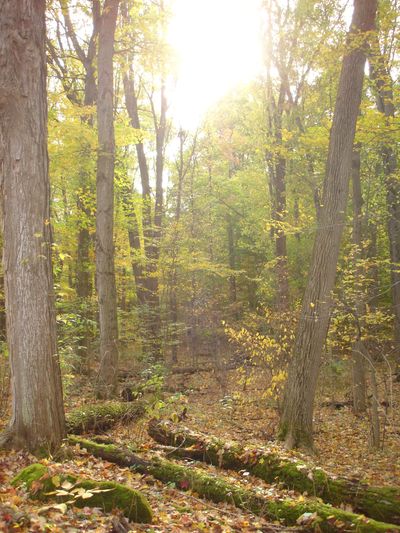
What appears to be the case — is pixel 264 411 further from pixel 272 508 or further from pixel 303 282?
pixel 303 282

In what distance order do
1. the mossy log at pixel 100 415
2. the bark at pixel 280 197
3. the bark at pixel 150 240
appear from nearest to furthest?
1. the mossy log at pixel 100 415
2. the bark at pixel 150 240
3. the bark at pixel 280 197

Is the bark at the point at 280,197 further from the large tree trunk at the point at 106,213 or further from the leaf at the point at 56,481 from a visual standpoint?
the leaf at the point at 56,481

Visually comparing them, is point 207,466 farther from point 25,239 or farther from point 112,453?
point 25,239

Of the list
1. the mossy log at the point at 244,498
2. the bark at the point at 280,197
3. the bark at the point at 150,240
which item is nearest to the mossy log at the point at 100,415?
the mossy log at the point at 244,498

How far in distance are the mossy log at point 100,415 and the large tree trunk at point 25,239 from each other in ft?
5.91

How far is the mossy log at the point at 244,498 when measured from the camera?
4.43m

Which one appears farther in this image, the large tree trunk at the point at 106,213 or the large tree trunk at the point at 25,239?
the large tree trunk at the point at 106,213

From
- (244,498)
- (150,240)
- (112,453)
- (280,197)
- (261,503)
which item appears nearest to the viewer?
(261,503)

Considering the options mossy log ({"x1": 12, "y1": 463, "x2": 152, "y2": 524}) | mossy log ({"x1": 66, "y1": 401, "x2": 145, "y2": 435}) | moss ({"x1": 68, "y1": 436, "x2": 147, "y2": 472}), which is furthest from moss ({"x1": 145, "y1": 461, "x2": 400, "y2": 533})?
mossy log ({"x1": 66, "y1": 401, "x2": 145, "y2": 435})

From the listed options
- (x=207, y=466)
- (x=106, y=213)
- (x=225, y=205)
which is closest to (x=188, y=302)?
(x=106, y=213)

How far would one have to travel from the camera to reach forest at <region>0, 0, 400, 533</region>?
16.9 ft

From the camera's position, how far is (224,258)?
25.6 meters

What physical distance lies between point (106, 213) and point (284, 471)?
6.88 m

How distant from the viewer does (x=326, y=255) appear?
Answer: 8273 mm
